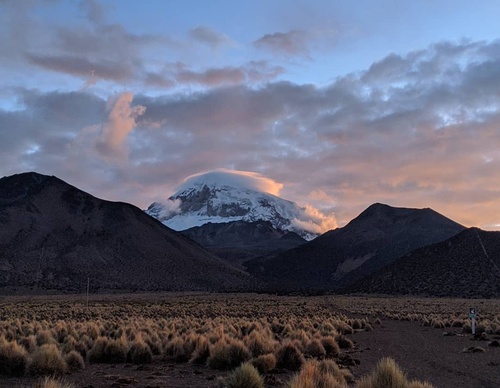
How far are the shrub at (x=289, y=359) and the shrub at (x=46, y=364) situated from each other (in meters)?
5.54

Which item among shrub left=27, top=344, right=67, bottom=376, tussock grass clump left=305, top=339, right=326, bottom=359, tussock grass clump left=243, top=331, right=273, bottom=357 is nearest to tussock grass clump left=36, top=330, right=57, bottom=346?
shrub left=27, top=344, right=67, bottom=376

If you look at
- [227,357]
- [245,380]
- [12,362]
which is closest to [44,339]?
[12,362]

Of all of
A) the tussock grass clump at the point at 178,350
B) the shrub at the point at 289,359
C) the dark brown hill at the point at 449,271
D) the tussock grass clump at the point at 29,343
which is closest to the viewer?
the shrub at the point at 289,359

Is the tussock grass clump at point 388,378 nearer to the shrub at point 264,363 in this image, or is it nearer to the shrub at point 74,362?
the shrub at point 264,363

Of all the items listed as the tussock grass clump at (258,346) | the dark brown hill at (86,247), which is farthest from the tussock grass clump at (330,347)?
the dark brown hill at (86,247)

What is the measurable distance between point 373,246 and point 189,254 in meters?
58.5

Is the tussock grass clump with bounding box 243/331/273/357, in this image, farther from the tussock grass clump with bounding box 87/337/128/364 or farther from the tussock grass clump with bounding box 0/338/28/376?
the tussock grass clump with bounding box 0/338/28/376

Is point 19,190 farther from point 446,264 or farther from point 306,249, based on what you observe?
point 446,264

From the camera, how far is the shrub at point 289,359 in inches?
579

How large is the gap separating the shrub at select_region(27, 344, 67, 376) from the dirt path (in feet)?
24.2

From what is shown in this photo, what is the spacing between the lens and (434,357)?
17812 millimetres

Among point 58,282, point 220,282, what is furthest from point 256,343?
point 220,282

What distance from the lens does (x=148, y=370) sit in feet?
47.9

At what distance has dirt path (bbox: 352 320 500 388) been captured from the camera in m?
13.7
